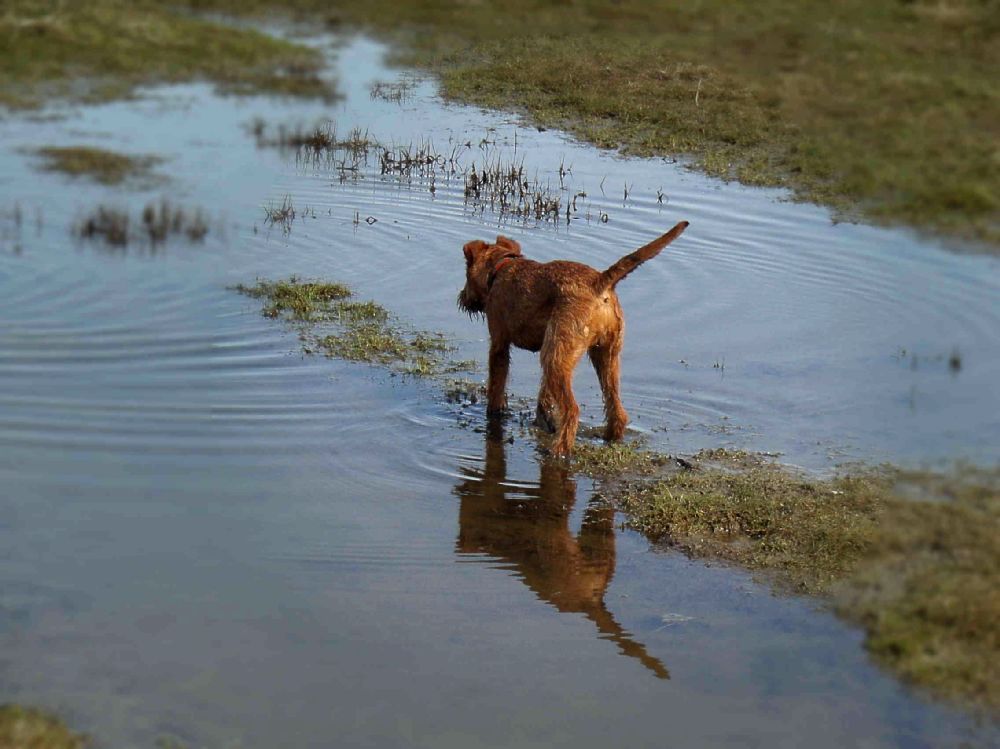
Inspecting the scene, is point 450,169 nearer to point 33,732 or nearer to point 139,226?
point 139,226

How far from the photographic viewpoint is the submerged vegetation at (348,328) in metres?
9.32

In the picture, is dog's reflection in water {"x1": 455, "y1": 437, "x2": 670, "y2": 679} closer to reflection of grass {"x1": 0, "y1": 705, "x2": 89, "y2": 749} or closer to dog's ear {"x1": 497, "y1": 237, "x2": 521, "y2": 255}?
dog's ear {"x1": 497, "y1": 237, "x2": 521, "y2": 255}

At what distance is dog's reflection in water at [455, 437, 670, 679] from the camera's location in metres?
5.91

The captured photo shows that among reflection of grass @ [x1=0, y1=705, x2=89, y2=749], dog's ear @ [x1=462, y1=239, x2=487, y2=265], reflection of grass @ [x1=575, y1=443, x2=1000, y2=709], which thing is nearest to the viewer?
reflection of grass @ [x1=0, y1=705, x2=89, y2=749]

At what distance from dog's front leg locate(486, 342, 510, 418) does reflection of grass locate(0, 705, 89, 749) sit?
13.8ft

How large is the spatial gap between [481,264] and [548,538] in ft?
8.59

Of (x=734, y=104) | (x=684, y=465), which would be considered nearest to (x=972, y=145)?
(x=734, y=104)

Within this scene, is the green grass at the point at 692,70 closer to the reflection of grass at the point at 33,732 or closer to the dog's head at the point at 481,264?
the dog's head at the point at 481,264

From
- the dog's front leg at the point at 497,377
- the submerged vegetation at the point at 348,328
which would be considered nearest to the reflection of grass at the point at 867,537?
the dog's front leg at the point at 497,377

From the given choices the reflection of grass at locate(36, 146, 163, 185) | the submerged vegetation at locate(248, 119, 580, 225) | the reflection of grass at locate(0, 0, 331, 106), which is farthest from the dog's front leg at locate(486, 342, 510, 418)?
the reflection of grass at locate(0, 0, 331, 106)

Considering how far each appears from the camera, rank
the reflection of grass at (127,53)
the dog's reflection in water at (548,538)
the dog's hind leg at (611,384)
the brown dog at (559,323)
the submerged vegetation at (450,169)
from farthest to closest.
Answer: the reflection of grass at (127,53), the submerged vegetation at (450,169), the dog's hind leg at (611,384), the brown dog at (559,323), the dog's reflection in water at (548,538)

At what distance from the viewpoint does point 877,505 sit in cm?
697

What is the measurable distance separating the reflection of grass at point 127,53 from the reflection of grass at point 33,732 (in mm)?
12871

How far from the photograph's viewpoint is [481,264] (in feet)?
28.4
